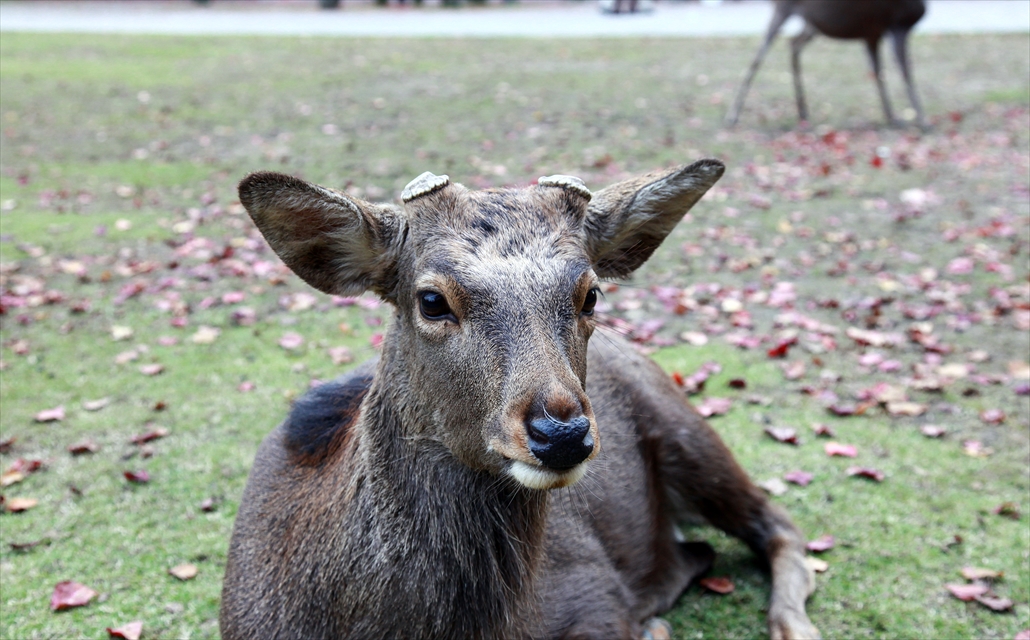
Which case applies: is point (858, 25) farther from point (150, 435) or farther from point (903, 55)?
point (150, 435)

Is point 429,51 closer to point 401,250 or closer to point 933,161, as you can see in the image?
point 933,161

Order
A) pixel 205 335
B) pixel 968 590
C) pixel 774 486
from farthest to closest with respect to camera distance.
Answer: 1. pixel 205 335
2. pixel 774 486
3. pixel 968 590

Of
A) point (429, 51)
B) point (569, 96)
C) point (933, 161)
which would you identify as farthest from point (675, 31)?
point (933, 161)

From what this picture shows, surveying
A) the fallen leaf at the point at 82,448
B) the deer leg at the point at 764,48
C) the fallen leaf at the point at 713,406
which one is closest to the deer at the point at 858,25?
the deer leg at the point at 764,48

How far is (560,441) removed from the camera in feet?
7.70

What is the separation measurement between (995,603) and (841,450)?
1389mm

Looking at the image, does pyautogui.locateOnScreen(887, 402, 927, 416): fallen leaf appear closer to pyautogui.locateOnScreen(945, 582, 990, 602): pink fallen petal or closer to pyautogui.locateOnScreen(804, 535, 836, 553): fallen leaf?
pyautogui.locateOnScreen(804, 535, 836, 553): fallen leaf

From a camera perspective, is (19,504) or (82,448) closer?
(19,504)

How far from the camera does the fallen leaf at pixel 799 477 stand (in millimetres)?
5004

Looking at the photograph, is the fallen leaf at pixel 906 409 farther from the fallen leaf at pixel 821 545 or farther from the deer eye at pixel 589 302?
the deer eye at pixel 589 302

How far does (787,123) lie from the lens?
543 inches

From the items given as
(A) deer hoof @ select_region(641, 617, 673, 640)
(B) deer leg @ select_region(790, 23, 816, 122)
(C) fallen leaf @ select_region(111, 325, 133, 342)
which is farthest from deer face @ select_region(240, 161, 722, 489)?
(B) deer leg @ select_region(790, 23, 816, 122)

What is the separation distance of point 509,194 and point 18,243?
7.39 m

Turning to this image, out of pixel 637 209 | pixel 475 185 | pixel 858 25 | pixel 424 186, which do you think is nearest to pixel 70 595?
pixel 424 186
